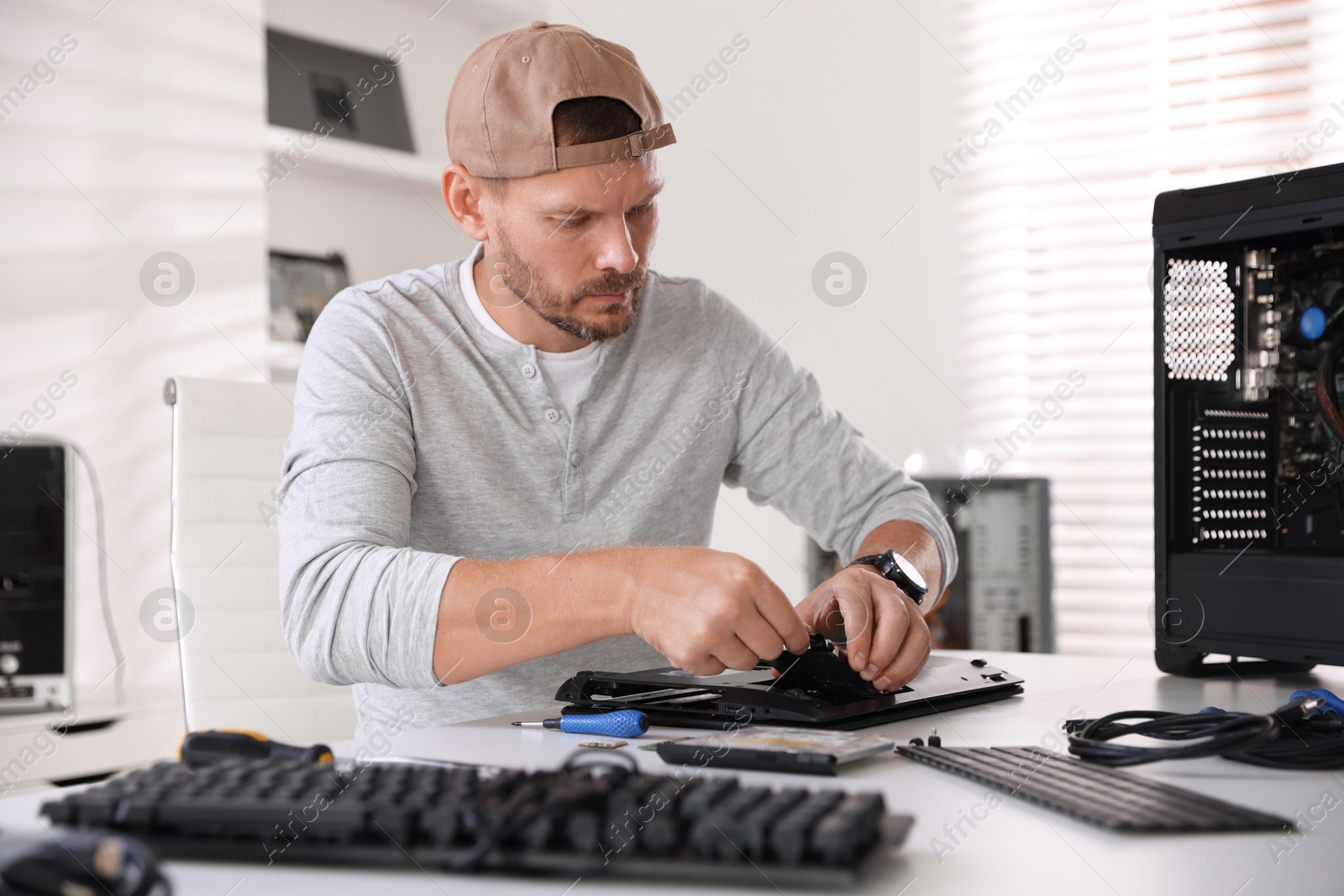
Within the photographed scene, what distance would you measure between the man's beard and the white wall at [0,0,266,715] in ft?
3.99

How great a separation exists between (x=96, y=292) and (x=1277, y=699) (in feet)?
7.04

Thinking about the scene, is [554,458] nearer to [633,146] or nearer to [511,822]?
[633,146]

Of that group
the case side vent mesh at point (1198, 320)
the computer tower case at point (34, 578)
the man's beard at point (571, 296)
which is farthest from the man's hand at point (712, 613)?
the computer tower case at point (34, 578)

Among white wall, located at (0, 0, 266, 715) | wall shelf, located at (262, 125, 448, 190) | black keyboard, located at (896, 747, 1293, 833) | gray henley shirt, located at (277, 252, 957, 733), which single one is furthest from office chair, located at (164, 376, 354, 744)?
wall shelf, located at (262, 125, 448, 190)

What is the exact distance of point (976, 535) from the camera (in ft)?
9.12

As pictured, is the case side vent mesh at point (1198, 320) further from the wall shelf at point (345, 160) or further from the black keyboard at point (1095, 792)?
the wall shelf at point (345, 160)

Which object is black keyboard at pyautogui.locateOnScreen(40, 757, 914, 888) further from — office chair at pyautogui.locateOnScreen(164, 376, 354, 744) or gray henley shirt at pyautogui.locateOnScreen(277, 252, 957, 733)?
office chair at pyautogui.locateOnScreen(164, 376, 354, 744)

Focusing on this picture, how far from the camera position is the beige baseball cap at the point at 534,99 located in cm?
123

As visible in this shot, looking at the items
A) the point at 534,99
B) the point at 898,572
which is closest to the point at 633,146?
the point at 534,99

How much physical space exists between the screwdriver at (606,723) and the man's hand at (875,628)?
0.19m

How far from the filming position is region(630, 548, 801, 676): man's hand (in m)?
0.85

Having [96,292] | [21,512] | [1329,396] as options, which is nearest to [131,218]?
[96,292]

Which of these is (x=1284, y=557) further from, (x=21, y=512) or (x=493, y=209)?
(x=21, y=512)

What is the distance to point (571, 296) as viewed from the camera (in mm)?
1283
